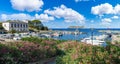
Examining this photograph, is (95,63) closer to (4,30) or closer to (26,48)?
(26,48)

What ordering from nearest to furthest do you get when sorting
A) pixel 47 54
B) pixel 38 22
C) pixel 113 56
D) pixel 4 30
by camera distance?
pixel 113 56, pixel 47 54, pixel 4 30, pixel 38 22

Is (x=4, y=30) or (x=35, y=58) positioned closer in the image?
(x=35, y=58)

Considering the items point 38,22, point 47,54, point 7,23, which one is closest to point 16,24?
point 7,23

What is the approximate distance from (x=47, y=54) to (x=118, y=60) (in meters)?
5.30

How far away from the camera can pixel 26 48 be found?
32.4 ft

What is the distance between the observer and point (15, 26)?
90.4 meters

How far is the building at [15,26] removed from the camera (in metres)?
87.9

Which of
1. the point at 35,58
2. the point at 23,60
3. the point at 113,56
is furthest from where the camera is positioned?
the point at 35,58

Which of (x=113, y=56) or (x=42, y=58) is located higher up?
(x=113, y=56)

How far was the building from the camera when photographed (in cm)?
8794

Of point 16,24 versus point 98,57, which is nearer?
point 98,57

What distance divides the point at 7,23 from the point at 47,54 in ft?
261

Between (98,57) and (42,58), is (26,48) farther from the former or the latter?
(98,57)

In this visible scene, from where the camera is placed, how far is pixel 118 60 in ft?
21.6
